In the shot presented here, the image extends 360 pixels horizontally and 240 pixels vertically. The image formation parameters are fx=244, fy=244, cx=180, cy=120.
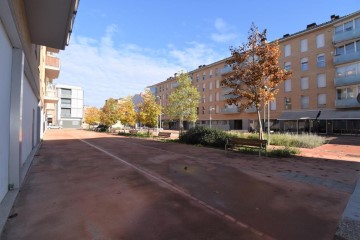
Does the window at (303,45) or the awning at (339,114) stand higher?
the window at (303,45)

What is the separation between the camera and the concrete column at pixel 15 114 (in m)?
5.24

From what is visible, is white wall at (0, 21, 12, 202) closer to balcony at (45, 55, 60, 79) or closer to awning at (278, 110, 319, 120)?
balcony at (45, 55, 60, 79)

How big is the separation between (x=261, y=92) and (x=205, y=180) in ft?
29.0

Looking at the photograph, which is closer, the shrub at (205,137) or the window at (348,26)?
the shrub at (205,137)

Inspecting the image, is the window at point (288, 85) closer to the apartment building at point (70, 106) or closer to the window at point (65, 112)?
the apartment building at point (70, 106)

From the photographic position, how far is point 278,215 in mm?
4352

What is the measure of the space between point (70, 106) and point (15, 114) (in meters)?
79.9

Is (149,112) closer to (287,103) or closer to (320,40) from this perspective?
(287,103)

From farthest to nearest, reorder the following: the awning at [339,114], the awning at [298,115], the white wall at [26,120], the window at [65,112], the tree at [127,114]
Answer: the window at [65,112] < the tree at [127,114] < the awning at [298,115] < the awning at [339,114] < the white wall at [26,120]

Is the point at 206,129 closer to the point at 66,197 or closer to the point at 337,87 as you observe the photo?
the point at 66,197

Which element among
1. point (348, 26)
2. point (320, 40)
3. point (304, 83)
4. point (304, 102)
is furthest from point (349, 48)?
point (304, 102)

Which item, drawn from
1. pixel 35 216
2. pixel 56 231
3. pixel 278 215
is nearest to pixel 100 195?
pixel 35 216

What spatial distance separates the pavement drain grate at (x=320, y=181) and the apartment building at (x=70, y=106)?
7818cm

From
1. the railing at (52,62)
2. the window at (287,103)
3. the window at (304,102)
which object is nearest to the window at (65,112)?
the railing at (52,62)
